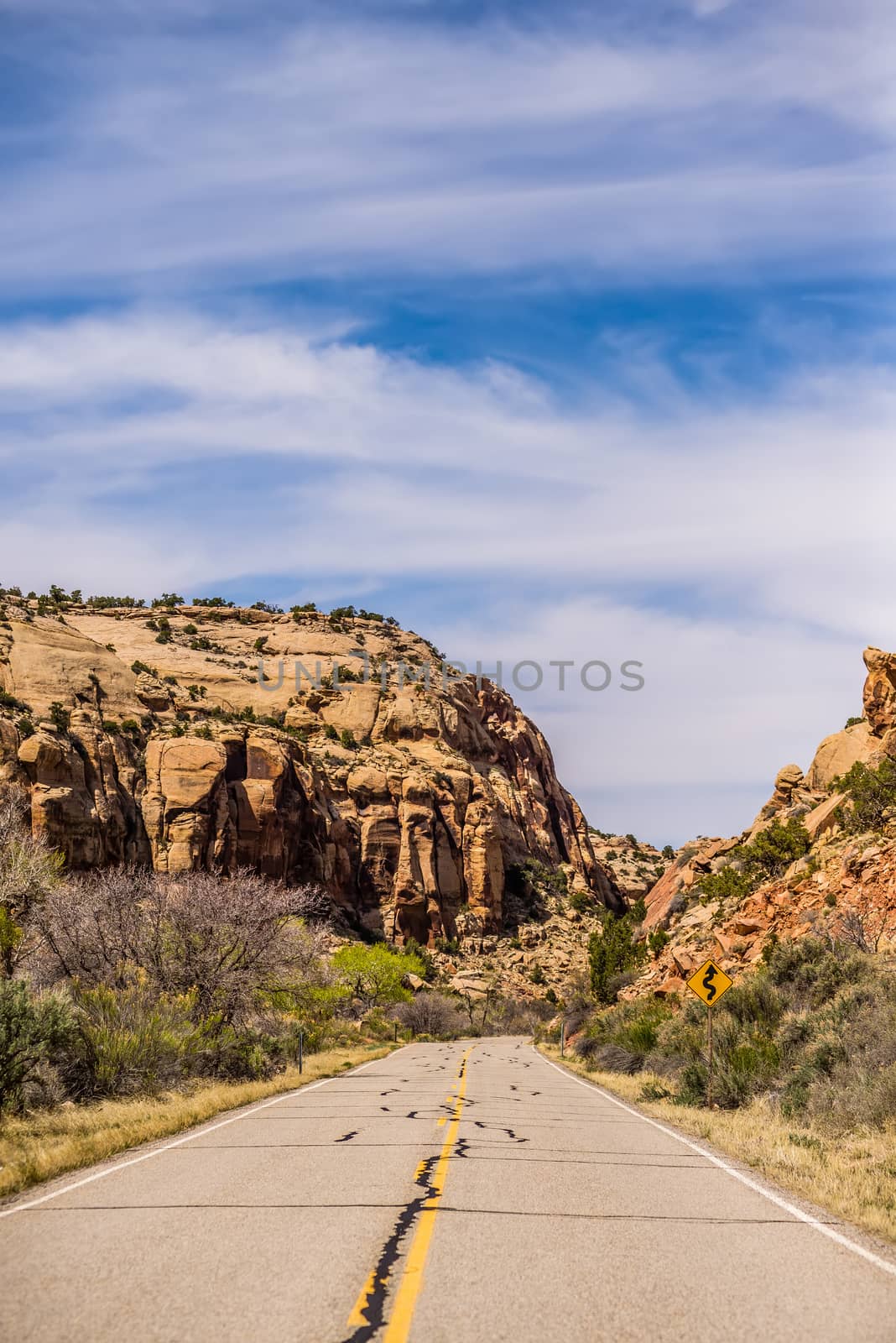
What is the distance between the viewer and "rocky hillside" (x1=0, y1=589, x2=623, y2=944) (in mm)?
63344

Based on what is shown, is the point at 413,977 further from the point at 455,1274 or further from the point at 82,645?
the point at 455,1274

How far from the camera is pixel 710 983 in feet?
58.7

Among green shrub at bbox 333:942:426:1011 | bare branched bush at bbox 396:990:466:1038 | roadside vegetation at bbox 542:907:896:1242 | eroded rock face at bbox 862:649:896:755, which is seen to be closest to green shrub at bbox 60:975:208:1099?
roadside vegetation at bbox 542:907:896:1242

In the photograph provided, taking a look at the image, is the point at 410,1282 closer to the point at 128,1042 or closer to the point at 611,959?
the point at 128,1042

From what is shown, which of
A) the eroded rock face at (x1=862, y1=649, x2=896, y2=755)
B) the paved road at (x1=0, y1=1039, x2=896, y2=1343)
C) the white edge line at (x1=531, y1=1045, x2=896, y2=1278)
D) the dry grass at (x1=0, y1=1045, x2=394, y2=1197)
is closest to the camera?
the paved road at (x1=0, y1=1039, x2=896, y2=1343)

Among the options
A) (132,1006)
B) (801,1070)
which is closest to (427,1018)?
(132,1006)

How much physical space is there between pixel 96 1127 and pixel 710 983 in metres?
10.2

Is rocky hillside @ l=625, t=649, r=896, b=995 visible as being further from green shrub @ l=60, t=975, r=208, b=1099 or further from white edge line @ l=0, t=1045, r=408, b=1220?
green shrub @ l=60, t=975, r=208, b=1099

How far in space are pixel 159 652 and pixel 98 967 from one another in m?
80.3

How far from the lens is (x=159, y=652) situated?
325ft

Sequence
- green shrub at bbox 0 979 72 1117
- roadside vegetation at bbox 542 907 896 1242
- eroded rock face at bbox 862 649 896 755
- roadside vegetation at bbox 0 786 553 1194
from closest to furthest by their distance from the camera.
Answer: roadside vegetation at bbox 542 907 896 1242 < green shrub at bbox 0 979 72 1117 < roadside vegetation at bbox 0 786 553 1194 < eroded rock face at bbox 862 649 896 755

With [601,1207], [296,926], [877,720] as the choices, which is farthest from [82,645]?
[601,1207]

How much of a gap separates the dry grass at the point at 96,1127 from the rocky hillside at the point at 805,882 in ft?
46.5

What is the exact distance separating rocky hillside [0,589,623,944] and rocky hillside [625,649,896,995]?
27751 millimetres
